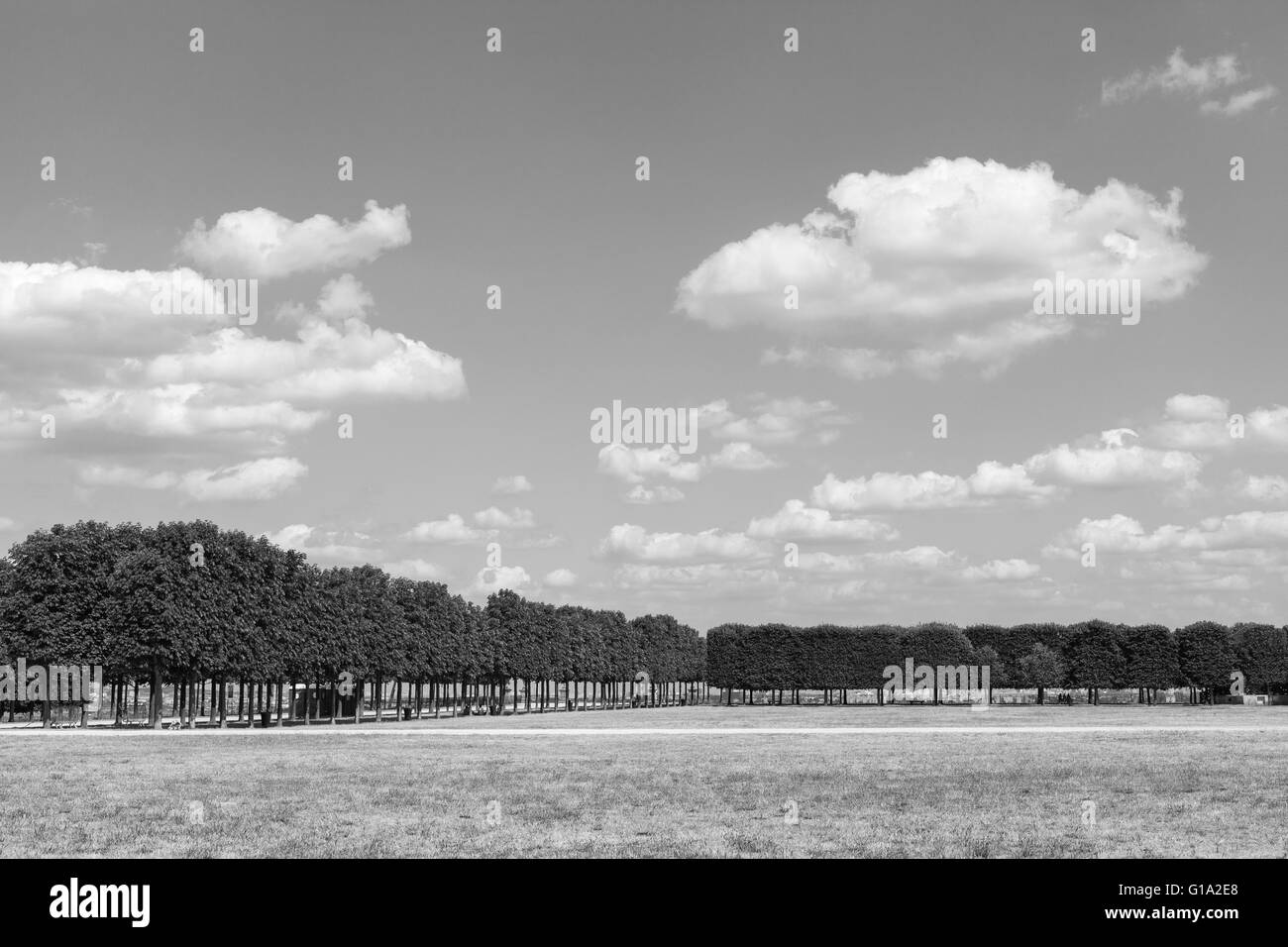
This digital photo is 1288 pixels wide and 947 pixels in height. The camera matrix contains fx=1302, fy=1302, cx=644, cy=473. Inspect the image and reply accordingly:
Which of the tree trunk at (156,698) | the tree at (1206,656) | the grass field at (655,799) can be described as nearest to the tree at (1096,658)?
the tree at (1206,656)

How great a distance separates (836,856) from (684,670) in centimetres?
15326

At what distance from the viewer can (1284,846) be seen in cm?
2066

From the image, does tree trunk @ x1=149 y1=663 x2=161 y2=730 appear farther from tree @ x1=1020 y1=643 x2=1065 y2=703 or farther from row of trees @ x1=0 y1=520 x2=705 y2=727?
tree @ x1=1020 y1=643 x2=1065 y2=703

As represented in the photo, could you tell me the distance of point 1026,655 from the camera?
13962cm

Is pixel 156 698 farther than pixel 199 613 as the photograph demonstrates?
Yes

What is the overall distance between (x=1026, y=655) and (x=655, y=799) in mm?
119431

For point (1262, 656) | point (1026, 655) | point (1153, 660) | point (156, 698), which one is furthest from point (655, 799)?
point (1262, 656)

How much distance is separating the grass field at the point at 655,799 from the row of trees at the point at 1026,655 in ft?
279

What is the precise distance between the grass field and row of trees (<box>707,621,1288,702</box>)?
8494cm

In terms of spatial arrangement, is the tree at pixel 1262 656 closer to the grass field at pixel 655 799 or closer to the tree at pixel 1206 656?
the tree at pixel 1206 656

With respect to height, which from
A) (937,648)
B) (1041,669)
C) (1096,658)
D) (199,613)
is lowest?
(1041,669)

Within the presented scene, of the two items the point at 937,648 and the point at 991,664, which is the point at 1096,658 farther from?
the point at 937,648
